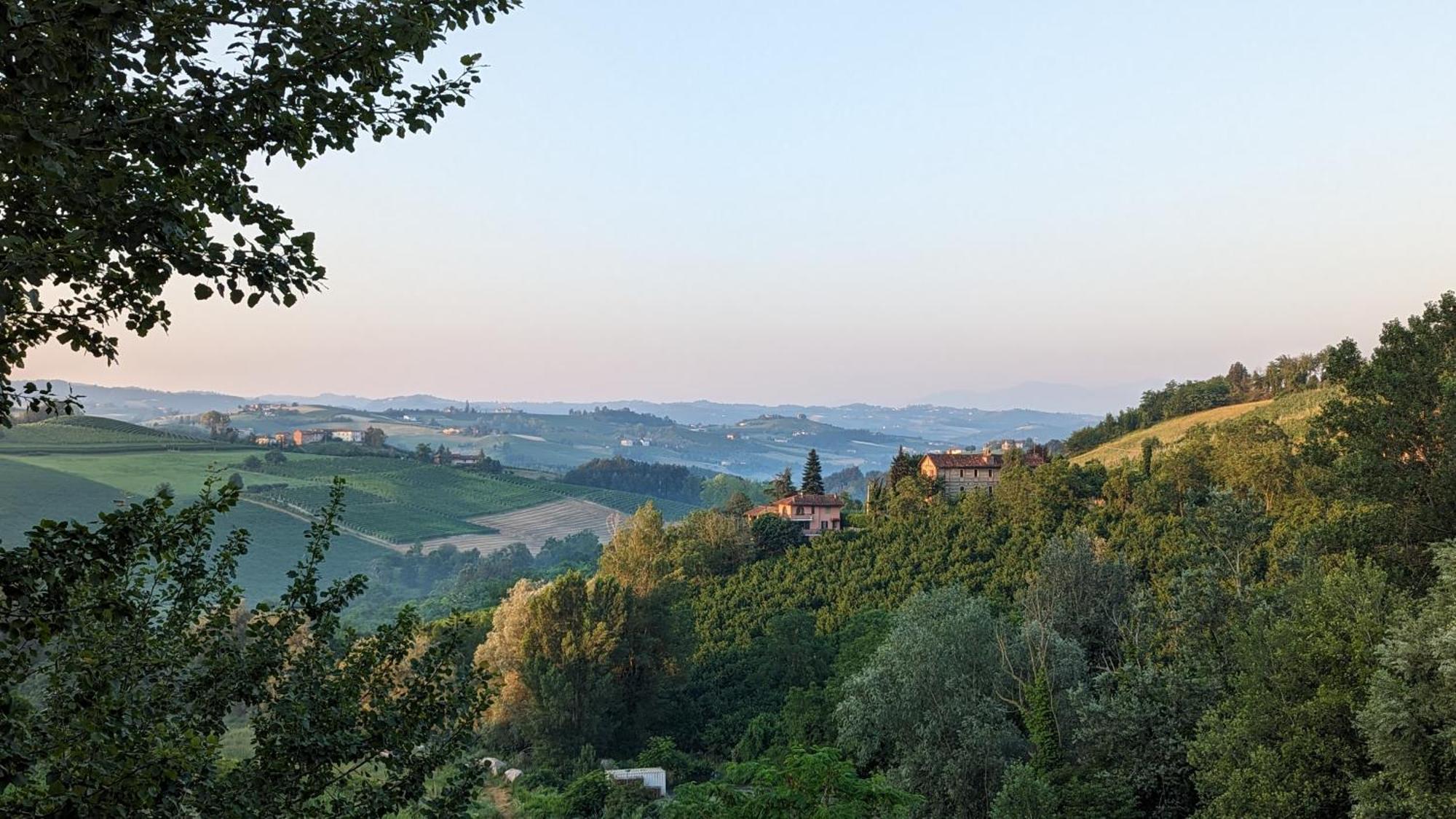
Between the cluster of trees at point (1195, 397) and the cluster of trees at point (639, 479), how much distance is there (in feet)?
341

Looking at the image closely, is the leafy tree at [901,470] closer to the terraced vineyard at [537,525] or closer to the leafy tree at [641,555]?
the leafy tree at [641,555]

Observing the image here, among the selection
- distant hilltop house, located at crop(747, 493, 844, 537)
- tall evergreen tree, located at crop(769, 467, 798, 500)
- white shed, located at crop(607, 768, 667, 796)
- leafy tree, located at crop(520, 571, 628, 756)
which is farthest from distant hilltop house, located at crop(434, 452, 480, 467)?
white shed, located at crop(607, 768, 667, 796)

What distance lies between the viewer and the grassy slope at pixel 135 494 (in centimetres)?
8044

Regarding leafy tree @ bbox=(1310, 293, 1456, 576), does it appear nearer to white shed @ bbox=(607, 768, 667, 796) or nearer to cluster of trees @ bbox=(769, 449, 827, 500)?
white shed @ bbox=(607, 768, 667, 796)

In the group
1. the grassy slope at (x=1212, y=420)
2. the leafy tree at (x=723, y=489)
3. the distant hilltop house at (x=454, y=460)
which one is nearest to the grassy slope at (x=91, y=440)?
the distant hilltop house at (x=454, y=460)

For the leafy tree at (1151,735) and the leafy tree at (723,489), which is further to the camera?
the leafy tree at (723,489)

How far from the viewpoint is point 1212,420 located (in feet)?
203

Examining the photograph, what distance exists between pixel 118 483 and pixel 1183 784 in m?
104

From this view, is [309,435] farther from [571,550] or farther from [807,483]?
[807,483]

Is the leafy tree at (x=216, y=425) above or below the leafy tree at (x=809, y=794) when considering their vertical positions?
above

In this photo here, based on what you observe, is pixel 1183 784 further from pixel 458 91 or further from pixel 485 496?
pixel 485 496

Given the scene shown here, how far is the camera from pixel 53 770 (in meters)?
3.94

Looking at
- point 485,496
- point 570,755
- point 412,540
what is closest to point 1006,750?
point 570,755

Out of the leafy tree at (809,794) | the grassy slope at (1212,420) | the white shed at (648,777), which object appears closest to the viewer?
the leafy tree at (809,794)
